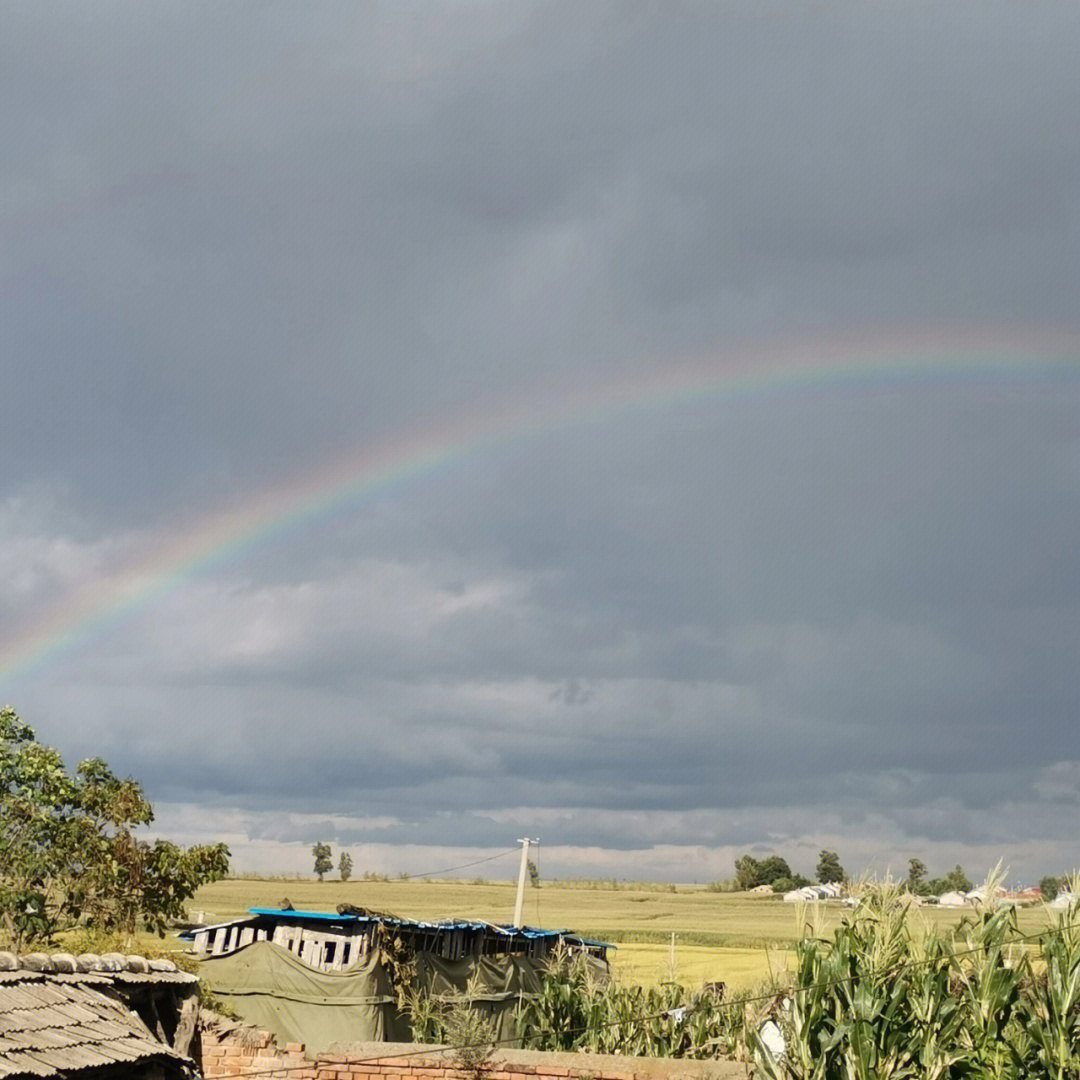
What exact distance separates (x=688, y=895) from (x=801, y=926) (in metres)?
122

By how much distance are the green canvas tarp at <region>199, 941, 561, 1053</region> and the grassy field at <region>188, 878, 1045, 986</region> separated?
22.5 metres

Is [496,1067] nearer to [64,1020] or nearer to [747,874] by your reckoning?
[64,1020]

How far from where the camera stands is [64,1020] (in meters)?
10.6

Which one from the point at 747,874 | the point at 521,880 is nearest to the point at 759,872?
the point at 747,874

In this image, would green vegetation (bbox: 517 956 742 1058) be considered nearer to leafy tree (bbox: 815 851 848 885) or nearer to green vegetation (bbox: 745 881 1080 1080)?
green vegetation (bbox: 745 881 1080 1080)

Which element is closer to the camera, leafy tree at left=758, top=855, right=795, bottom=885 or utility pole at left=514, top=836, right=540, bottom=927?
utility pole at left=514, top=836, right=540, bottom=927

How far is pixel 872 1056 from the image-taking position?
16594mm

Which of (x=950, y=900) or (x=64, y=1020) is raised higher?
(x=64, y=1020)

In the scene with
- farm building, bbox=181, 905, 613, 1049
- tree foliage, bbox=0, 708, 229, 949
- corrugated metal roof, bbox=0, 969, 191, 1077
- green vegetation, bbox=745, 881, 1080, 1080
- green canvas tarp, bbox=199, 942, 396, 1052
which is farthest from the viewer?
tree foliage, bbox=0, 708, 229, 949

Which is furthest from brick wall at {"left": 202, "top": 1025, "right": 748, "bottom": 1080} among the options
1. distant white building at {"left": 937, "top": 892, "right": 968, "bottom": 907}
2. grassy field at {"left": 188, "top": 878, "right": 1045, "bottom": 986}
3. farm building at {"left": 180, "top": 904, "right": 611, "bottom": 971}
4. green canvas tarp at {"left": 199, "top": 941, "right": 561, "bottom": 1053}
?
distant white building at {"left": 937, "top": 892, "right": 968, "bottom": 907}

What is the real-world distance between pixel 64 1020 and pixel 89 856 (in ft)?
84.7

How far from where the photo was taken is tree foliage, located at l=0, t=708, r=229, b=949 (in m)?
34.2

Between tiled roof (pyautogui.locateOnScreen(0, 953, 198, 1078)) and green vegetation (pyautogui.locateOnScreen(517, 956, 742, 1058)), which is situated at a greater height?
tiled roof (pyautogui.locateOnScreen(0, 953, 198, 1078))

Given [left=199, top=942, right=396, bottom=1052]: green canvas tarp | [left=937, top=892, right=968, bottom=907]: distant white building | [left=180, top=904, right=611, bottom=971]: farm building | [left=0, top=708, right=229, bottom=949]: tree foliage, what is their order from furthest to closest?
[left=937, top=892, right=968, bottom=907]: distant white building
[left=0, top=708, right=229, bottom=949]: tree foliage
[left=180, top=904, right=611, bottom=971]: farm building
[left=199, top=942, right=396, bottom=1052]: green canvas tarp
